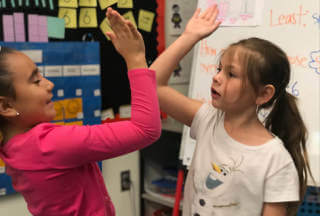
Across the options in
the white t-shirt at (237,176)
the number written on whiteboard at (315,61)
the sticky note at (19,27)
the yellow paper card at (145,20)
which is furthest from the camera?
the yellow paper card at (145,20)

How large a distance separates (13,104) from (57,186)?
0.69ft

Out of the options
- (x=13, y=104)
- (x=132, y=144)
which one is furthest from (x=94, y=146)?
(x=13, y=104)

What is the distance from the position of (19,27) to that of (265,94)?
1.08m

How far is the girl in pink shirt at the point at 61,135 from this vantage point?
0.75 meters

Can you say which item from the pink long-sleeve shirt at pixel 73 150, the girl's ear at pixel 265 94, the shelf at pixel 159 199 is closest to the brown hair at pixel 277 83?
the girl's ear at pixel 265 94

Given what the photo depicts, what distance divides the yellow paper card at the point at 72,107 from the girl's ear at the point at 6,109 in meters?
0.85

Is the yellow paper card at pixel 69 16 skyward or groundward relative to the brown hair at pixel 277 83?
skyward

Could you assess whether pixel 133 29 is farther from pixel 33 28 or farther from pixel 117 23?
pixel 33 28

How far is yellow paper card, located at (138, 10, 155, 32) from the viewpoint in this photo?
1816 millimetres

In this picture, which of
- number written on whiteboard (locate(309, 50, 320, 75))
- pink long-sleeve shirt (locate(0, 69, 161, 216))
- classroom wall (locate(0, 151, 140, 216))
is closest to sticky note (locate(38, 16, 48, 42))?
classroom wall (locate(0, 151, 140, 216))

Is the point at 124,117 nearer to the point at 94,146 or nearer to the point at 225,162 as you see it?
the point at 225,162

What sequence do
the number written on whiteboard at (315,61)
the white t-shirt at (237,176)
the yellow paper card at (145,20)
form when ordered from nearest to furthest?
1. the white t-shirt at (237,176)
2. the number written on whiteboard at (315,61)
3. the yellow paper card at (145,20)

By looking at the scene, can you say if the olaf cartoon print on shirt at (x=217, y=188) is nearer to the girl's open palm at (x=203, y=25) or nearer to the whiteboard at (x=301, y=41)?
the girl's open palm at (x=203, y=25)

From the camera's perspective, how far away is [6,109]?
78cm
